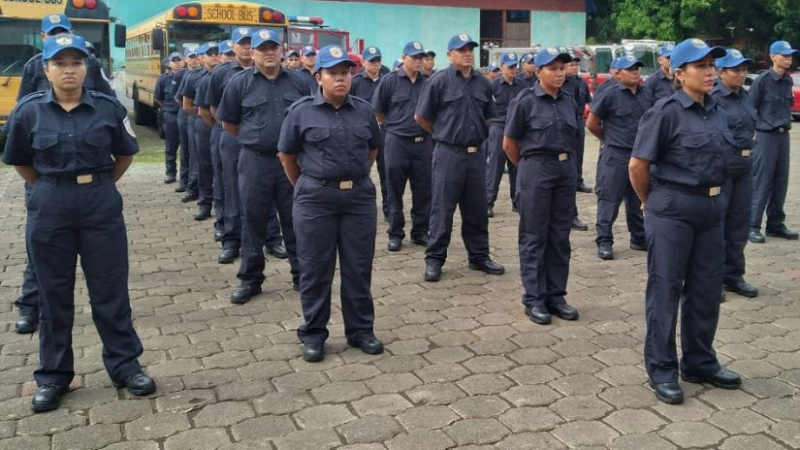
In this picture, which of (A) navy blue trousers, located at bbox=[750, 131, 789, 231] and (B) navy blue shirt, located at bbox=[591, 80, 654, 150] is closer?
(B) navy blue shirt, located at bbox=[591, 80, 654, 150]

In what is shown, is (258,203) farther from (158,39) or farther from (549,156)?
(158,39)

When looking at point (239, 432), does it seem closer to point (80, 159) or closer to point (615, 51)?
point (80, 159)

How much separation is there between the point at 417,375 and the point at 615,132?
153 inches

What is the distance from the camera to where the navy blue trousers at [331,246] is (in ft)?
16.3

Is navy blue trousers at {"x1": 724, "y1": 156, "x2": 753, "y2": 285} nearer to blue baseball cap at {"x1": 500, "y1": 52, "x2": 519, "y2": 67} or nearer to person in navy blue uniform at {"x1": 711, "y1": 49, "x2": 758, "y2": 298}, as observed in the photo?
person in navy blue uniform at {"x1": 711, "y1": 49, "x2": 758, "y2": 298}

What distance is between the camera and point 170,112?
11.5 meters

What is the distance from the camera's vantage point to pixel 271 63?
6.19 m

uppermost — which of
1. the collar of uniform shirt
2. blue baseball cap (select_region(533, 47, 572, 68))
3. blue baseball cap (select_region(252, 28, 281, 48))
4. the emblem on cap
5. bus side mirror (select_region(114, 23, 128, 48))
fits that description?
bus side mirror (select_region(114, 23, 128, 48))

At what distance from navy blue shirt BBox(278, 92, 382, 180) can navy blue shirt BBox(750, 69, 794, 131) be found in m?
4.68

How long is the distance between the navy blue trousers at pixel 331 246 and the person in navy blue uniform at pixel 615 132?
3.28 m

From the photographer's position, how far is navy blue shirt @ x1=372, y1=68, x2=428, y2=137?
25.5 ft

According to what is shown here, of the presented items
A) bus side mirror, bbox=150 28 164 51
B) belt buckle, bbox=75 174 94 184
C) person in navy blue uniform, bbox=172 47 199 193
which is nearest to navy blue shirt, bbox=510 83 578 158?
belt buckle, bbox=75 174 94 184

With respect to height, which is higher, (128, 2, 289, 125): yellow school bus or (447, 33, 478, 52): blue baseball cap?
(128, 2, 289, 125): yellow school bus

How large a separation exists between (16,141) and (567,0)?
30404 mm
